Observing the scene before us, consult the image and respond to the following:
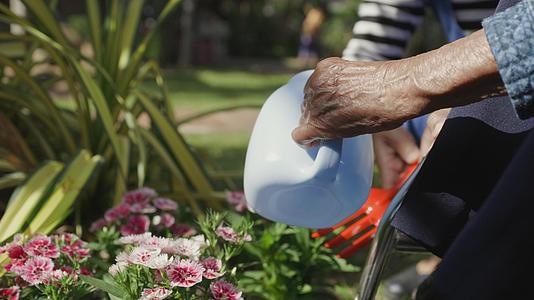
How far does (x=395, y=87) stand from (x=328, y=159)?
254mm

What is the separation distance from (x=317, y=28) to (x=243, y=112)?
26.0 feet

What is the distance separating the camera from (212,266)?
5.23ft

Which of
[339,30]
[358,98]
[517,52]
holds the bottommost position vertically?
[339,30]

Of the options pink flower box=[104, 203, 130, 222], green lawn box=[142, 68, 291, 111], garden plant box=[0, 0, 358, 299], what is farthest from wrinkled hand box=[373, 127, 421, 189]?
green lawn box=[142, 68, 291, 111]

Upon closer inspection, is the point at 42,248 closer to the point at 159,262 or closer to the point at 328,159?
the point at 159,262

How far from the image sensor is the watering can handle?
3.92 feet

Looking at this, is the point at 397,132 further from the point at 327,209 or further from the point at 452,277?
the point at 452,277

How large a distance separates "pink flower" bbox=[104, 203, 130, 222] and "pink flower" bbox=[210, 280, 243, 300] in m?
0.61

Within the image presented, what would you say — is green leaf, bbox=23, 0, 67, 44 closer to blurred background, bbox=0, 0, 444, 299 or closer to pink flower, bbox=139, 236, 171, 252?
blurred background, bbox=0, 0, 444, 299

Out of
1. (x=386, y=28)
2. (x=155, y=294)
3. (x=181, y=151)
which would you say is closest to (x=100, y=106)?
(x=181, y=151)

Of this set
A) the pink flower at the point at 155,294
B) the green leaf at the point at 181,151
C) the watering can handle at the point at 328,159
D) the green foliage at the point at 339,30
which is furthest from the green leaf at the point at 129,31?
the green foliage at the point at 339,30

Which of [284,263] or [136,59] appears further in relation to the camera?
[136,59]

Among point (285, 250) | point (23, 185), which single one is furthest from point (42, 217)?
point (285, 250)

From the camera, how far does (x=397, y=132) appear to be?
1.80 meters
